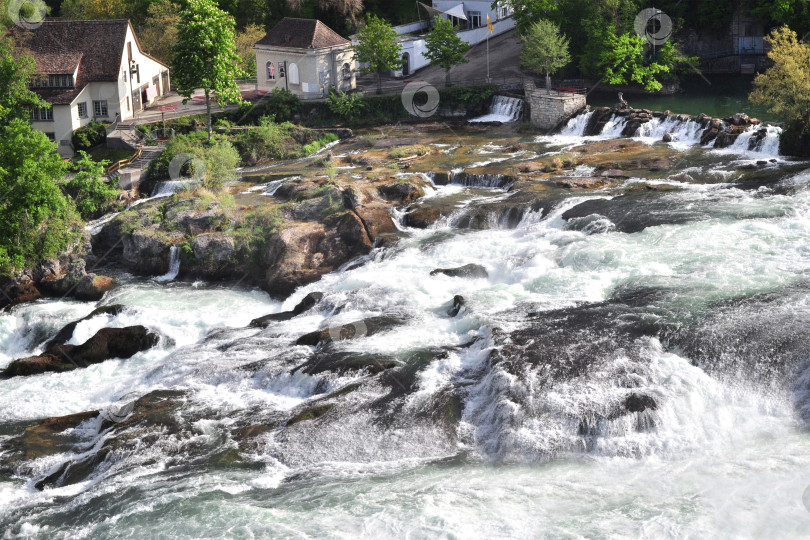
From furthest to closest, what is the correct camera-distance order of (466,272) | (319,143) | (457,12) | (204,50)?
(457,12)
(319,143)
(204,50)
(466,272)

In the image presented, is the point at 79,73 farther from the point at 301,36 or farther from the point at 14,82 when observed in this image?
the point at 301,36

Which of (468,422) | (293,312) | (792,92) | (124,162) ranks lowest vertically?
(468,422)

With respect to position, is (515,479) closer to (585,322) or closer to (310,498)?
(310,498)

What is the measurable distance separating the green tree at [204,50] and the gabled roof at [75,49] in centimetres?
594

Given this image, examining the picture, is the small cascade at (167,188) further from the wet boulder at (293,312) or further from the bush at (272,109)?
the wet boulder at (293,312)

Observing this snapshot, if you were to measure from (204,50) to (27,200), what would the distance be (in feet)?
60.2

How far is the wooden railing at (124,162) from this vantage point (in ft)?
176

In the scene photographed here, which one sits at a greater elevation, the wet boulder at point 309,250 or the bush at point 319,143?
the bush at point 319,143

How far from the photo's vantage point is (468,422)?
26.7 m

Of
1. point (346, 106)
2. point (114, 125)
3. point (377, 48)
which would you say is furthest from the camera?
point (377, 48)

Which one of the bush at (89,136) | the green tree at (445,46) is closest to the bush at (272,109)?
the bush at (89,136)

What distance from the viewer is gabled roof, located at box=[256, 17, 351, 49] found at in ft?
216

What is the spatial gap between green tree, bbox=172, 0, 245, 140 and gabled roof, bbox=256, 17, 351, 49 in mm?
8641

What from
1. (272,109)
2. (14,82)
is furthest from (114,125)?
(272,109)
